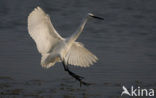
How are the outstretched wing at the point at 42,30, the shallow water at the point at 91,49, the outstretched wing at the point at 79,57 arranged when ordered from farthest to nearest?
the outstretched wing at the point at 79,57
the shallow water at the point at 91,49
the outstretched wing at the point at 42,30

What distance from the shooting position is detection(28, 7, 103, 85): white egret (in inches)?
348

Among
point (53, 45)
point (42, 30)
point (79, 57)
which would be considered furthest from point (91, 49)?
point (42, 30)

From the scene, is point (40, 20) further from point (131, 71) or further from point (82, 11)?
point (82, 11)

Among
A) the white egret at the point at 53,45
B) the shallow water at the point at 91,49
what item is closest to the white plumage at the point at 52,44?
the white egret at the point at 53,45

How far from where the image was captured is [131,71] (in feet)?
34.5

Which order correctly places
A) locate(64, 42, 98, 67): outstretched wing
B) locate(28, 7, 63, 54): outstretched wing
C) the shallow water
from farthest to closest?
locate(64, 42, 98, 67): outstretched wing < the shallow water < locate(28, 7, 63, 54): outstretched wing

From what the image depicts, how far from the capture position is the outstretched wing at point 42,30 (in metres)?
8.75

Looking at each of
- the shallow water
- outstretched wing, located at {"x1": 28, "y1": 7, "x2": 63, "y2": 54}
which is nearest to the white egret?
outstretched wing, located at {"x1": 28, "y1": 7, "x2": 63, "y2": 54}

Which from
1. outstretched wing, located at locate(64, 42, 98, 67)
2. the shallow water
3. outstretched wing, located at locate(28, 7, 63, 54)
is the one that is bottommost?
the shallow water

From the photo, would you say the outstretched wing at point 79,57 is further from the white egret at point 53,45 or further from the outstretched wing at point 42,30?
the outstretched wing at point 42,30

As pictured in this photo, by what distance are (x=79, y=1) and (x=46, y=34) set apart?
10493 mm

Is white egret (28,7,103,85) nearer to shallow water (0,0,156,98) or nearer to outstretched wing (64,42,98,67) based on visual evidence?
outstretched wing (64,42,98,67)

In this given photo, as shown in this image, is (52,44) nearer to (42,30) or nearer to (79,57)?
(42,30)

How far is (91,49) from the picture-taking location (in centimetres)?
1211
